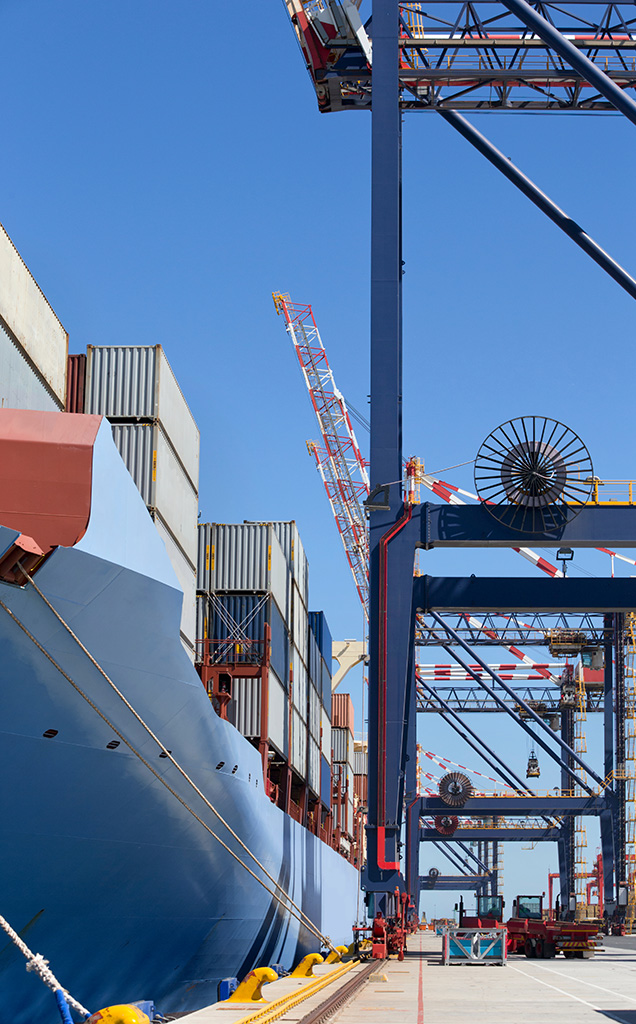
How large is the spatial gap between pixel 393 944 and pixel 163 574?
1405 centimetres

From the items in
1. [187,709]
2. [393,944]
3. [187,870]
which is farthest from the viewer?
[393,944]

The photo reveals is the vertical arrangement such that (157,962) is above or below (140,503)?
below

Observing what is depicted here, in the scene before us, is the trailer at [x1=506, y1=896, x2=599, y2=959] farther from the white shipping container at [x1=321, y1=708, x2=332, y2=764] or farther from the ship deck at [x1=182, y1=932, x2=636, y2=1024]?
the white shipping container at [x1=321, y1=708, x2=332, y2=764]

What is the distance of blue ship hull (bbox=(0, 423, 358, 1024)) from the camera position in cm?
1223

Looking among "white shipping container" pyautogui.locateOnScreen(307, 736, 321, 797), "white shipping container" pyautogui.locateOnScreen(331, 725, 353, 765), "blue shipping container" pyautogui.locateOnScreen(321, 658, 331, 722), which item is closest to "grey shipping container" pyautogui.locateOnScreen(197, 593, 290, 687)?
"white shipping container" pyautogui.locateOnScreen(307, 736, 321, 797)

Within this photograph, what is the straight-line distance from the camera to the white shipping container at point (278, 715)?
81.5 feet

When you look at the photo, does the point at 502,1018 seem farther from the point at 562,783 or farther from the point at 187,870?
the point at 562,783

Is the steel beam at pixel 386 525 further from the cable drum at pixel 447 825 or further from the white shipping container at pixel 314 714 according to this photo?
the cable drum at pixel 447 825

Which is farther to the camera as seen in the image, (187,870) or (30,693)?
(187,870)

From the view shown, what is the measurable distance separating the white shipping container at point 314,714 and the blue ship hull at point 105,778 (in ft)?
49.8

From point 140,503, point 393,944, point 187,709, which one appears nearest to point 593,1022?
point 187,709

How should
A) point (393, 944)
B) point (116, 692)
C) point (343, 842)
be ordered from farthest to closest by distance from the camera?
point (343, 842)
point (393, 944)
point (116, 692)

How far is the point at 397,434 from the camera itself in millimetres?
25688

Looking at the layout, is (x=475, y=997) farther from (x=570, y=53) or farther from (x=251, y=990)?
(x=570, y=53)
